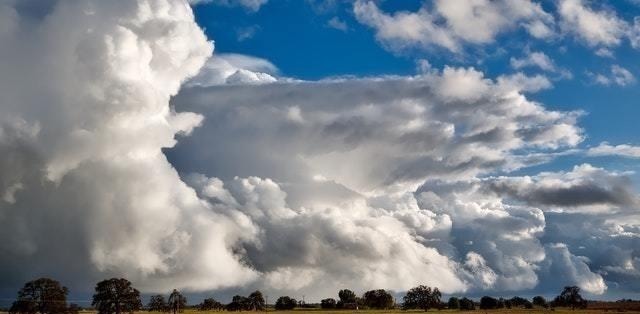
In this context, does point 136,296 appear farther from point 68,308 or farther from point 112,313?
point 68,308

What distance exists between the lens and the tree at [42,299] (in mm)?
162875

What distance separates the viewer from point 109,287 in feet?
559

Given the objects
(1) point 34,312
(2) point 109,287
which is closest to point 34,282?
(1) point 34,312

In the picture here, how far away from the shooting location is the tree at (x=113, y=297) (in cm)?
17000

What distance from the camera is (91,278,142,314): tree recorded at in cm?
17000

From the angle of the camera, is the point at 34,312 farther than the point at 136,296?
No

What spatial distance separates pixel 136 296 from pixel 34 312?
26326 mm

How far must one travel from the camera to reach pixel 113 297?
6713 inches

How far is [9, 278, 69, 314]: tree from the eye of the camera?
534 feet

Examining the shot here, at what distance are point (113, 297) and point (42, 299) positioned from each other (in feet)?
59.8

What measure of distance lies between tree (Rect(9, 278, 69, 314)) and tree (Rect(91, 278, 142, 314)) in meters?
9.27

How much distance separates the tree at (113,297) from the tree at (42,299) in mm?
→ 9270

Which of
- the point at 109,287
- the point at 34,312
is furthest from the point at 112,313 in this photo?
the point at 34,312

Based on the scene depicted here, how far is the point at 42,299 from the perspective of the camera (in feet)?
539
